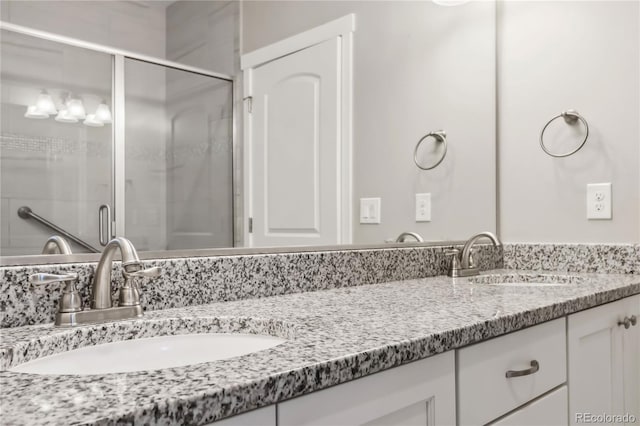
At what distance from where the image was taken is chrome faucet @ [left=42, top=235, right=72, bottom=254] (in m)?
0.85

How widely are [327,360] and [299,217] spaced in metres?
0.68

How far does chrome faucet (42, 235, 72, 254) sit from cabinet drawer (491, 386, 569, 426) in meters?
0.80

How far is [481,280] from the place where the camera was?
170 centimetres

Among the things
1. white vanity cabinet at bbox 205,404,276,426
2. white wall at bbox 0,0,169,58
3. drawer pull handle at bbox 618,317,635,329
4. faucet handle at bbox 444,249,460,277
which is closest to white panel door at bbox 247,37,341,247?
white wall at bbox 0,0,169,58

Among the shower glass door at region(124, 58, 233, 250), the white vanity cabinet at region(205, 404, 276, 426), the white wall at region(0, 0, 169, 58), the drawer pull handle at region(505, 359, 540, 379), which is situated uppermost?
the white wall at region(0, 0, 169, 58)

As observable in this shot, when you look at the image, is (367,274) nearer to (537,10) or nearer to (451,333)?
(451,333)

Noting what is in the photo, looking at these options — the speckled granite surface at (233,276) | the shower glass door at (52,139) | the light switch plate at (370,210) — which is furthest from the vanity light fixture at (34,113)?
the light switch plate at (370,210)

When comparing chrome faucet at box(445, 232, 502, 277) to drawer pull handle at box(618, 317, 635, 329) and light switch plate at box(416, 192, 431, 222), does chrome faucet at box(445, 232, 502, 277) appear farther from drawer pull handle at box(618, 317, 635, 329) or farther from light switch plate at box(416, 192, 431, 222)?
drawer pull handle at box(618, 317, 635, 329)

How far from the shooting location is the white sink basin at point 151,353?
77cm

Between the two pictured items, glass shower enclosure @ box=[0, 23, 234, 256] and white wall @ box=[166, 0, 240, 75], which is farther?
white wall @ box=[166, 0, 240, 75]

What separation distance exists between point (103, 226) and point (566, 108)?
1.60 metres

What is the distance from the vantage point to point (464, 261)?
1760 millimetres

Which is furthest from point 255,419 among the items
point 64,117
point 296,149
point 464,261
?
point 464,261

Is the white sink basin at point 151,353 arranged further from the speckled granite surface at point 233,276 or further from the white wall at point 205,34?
the white wall at point 205,34
